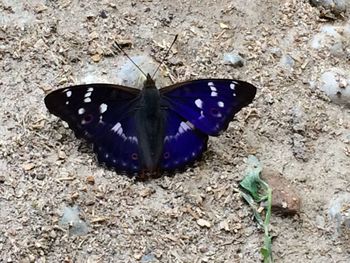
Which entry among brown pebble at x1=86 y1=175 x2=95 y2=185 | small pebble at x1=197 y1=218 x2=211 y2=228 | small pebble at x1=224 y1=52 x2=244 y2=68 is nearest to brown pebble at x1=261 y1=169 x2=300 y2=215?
small pebble at x1=197 y1=218 x2=211 y2=228

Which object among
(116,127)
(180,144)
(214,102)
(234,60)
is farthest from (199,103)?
(234,60)

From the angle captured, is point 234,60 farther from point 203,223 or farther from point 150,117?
point 203,223

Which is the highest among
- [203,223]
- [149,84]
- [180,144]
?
[149,84]

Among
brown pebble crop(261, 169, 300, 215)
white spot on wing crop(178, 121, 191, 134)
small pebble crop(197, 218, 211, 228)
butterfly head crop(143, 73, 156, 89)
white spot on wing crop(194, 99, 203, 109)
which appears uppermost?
white spot on wing crop(194, 99, 203, 109)

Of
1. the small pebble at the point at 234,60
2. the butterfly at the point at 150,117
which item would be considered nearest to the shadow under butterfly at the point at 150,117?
the butterfly at the point at 150,117

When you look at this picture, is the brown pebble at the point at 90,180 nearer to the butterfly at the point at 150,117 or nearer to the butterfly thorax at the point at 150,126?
the butterfly at the point at 150,117

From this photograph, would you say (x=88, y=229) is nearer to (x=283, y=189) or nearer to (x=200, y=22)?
(x=283, y=189)

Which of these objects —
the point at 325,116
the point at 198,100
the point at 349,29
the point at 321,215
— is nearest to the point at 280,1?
the point at 349,29

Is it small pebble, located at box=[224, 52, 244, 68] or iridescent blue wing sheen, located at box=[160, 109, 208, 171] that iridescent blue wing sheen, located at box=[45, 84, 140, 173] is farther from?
small pebble, located at box=[224, 52, 244, 68]
